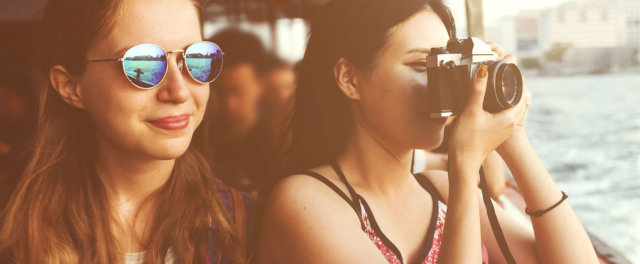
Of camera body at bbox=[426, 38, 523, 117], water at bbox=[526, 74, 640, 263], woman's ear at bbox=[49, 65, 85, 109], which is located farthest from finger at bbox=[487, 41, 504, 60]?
water at bbox=[526, 74, 640, 263]

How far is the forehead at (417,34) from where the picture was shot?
1.23 metres

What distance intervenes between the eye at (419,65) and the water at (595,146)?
1133 centimetres

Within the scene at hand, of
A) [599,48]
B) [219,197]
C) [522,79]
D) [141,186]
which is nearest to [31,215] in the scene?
[141,186]

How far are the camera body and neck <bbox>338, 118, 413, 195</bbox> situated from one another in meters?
0.21

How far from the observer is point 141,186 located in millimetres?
1272

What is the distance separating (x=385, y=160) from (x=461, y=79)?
319 mm

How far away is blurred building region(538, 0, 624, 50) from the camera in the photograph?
24.9 m

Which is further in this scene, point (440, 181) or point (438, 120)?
point (440, 181)

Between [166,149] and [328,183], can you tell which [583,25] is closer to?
[328,183]

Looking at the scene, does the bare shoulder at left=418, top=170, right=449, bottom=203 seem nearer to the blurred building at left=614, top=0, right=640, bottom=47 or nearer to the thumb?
the thumb

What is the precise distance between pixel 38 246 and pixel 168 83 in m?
0.48

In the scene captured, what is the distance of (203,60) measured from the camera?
1.19 m

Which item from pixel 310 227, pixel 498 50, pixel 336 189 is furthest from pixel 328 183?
pixel 498 50

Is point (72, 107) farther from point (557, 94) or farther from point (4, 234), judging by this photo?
point (557, 94)
